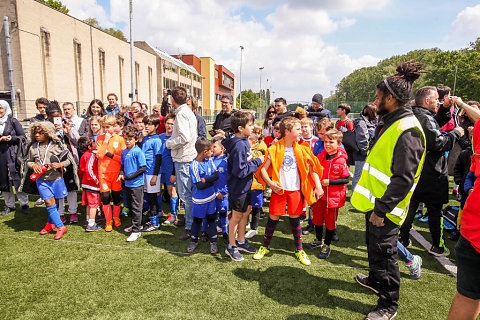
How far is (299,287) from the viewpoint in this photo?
3133 mm

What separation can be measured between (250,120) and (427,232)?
143 inches

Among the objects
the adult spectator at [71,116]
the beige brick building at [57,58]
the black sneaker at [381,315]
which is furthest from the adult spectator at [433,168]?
the beige brick building at [57,58]

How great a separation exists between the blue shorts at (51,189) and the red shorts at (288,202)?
342cm

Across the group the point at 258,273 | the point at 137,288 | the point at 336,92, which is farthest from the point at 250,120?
the point at 336,92

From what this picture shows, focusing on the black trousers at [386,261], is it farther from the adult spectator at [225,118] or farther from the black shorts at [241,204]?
the adult spectator at [225,118]

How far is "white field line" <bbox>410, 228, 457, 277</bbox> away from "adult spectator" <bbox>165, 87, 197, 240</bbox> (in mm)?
3552

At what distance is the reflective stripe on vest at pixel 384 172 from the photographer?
2326 millimetres

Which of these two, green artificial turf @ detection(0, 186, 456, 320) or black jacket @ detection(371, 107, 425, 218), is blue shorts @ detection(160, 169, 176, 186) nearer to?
green artificial turf @ detection(0, 186, 456, 320)

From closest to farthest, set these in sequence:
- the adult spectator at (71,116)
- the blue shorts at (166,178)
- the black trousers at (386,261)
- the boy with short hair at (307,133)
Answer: the black trousers at (386,261) < the boy with short hair at (307,133) < the blue shorts at (166,178) < the adult spectator at (71,116)

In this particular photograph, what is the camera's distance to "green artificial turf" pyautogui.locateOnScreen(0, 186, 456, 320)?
2727mm

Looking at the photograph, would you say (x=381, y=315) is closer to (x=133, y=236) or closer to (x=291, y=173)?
(x=291, y=173)

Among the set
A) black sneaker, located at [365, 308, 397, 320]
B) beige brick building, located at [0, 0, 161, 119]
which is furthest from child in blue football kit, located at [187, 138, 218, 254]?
beige brick building, located at [0, 0, 161, 119]

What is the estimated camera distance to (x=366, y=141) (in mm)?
5188

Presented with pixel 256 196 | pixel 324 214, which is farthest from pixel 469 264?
pixel 256 196
